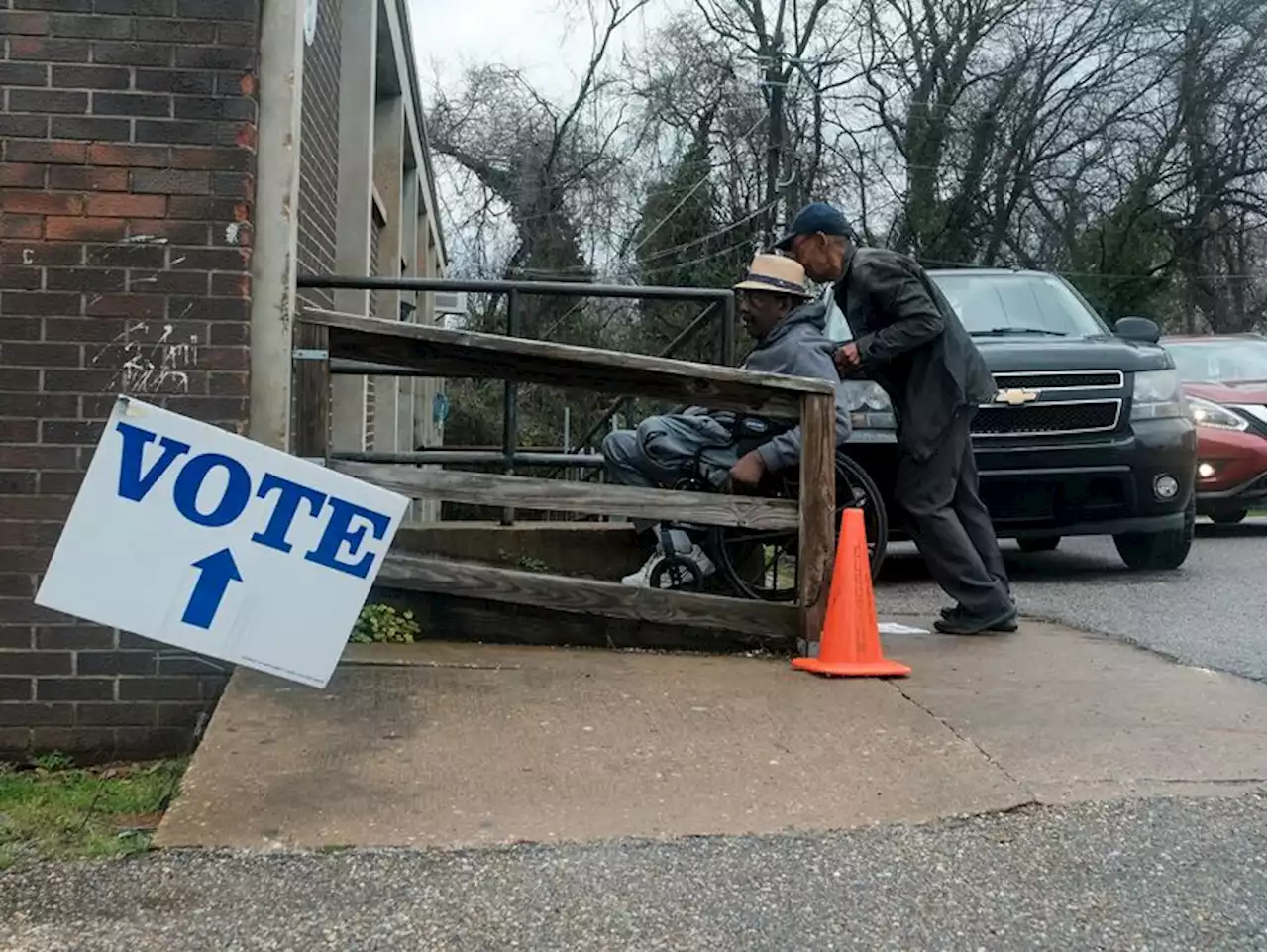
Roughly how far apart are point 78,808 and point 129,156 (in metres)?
2.04

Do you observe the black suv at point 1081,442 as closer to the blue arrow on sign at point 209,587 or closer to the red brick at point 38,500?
the red brick at point 38,500

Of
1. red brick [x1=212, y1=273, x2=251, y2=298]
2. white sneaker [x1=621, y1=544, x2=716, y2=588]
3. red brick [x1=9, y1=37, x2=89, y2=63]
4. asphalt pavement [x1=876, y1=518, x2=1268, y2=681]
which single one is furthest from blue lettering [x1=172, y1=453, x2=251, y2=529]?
asphalt pavement [x1=876, y1=518, x2=1268, y2=681]

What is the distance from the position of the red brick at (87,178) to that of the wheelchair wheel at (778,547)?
2.43 meters

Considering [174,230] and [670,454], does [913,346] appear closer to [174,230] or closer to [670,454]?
[670,454]

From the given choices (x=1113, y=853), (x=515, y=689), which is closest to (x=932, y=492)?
(x=515, y=689)

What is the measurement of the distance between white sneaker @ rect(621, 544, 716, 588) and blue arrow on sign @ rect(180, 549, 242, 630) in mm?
1880

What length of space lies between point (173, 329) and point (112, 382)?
252 millimetres

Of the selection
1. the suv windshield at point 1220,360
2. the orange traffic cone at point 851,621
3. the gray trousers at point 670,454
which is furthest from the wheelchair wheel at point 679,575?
the suv windshield at point 1220,360

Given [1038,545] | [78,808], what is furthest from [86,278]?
[1038,545]

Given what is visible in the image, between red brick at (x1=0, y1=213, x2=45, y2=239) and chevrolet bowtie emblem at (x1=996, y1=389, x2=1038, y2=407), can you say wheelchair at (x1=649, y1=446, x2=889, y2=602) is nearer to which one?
chevrolet bowtie emblem at (x1=996, y1=389, x2=1038, y2=407)

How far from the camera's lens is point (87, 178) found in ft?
13.7

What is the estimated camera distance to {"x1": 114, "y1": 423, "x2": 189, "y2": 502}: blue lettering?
339cm

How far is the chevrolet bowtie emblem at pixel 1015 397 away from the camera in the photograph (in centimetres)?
731

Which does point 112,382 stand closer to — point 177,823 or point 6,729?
point 6,729
